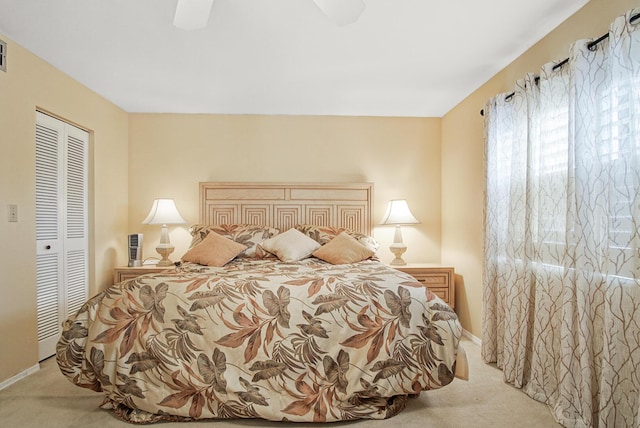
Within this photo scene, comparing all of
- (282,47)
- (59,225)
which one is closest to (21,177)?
(59,225)

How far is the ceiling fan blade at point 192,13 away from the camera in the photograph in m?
1.84

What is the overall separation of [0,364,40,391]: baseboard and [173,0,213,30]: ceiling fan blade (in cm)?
261

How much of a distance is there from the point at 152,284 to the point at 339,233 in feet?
6.80

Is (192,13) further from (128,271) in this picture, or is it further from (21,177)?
(128,271)

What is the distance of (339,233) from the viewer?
390 cm

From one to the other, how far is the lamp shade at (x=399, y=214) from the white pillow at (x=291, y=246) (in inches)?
38.8

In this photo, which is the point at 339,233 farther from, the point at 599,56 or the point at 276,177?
the point at 599,56

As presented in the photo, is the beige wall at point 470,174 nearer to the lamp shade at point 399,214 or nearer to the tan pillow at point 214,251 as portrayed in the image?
the lamp shade at point 399,214

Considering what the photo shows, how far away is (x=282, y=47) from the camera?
2.75 meters

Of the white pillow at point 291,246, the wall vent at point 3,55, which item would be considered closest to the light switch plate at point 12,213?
the wall vent at point 3,55

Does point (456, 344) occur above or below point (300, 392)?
above

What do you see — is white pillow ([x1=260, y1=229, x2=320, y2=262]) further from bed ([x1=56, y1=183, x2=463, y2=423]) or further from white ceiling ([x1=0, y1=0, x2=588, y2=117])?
white ceiling ([x1=0, y1=0, x2=588, y2=117])

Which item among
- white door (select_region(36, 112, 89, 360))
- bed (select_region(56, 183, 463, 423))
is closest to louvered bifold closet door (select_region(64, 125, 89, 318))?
white door (select_region(36, 112, 89, 360))

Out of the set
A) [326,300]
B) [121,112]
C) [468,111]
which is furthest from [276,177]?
[326,300]
